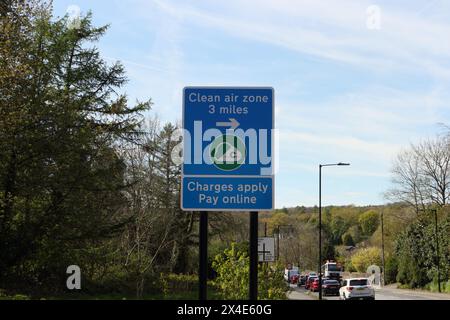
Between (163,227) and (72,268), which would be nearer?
(72,268)

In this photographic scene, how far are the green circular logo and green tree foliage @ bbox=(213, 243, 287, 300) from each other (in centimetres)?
974

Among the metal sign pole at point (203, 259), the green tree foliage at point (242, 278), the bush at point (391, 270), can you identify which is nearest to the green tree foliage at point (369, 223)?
the bush at point (391, 270)

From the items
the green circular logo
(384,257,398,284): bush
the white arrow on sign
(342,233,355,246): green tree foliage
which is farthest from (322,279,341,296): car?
(342,233,355,246): green tree foliage

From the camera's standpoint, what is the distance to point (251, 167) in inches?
297

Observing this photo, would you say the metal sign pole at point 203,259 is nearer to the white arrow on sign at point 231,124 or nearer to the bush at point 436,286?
the white arrow on sign at point 231,124

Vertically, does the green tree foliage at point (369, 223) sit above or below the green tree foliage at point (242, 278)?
above

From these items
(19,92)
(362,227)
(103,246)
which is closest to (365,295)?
(103,246)

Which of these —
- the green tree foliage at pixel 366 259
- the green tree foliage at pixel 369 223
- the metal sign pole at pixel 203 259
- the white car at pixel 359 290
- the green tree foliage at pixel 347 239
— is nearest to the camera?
the metal sign pole at pixel 203 259

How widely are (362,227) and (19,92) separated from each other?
106 metres

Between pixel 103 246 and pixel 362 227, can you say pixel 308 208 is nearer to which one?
pixel 362 227

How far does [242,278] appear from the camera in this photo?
56.8ft

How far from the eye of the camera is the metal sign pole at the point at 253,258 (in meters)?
7.55

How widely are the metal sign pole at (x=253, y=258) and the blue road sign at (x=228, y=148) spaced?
242 mm

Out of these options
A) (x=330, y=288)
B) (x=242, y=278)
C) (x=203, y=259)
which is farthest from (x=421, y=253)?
(x=203, y=259)
